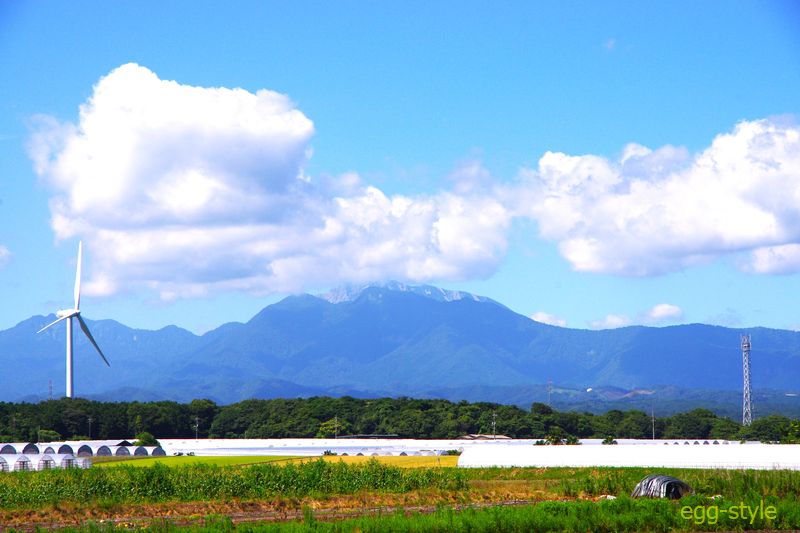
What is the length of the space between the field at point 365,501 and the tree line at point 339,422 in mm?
89264

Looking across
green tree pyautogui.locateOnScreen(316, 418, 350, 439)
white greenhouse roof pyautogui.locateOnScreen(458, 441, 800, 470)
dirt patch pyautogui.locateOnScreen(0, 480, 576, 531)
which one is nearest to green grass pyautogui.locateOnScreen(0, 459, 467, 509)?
dirt patch pyautogui.locateOnScreen(0, 480, 576, 531)

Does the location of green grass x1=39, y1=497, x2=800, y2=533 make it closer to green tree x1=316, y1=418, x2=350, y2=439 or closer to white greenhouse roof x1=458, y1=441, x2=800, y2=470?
white greenhouse roof x1=458, y1=441, x2=800, y2=470

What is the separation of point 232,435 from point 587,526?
135 metres

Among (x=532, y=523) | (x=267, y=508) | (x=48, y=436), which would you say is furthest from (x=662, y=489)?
(x=48, y=436)

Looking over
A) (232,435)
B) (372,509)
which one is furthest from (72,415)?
(372,509)

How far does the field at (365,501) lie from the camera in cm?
3962

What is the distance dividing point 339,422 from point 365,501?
371 feet

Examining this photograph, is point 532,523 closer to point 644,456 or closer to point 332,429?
point 644,456

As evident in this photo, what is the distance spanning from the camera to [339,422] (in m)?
163

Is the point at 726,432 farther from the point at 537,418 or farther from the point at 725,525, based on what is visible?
the point at 725,525

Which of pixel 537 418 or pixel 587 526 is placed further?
pixel 537 418

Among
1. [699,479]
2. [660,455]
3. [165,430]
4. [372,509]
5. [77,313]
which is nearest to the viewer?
[372,509]

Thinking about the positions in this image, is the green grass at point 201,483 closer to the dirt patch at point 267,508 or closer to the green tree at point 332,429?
the dirt patch at point 267,508

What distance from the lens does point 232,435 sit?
168 m
